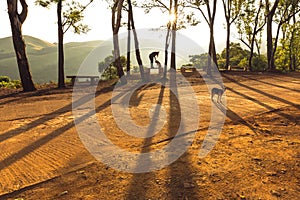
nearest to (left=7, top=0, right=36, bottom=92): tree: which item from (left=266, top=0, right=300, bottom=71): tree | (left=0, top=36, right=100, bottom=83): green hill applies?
(left=266, top=0, right=300, bottom=71): tree

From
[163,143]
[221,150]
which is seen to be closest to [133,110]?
[163,143]

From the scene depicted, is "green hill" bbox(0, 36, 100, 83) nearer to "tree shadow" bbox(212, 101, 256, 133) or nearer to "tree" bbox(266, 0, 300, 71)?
"tree" bbox(266, 0, 300, 71)

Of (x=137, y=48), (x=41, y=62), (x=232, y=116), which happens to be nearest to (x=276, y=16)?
(x=137, y=48)

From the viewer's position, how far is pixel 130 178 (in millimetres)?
4059

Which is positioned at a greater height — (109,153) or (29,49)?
(29,49)

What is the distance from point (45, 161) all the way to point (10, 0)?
1248cm

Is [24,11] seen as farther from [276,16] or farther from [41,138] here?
[276,16]

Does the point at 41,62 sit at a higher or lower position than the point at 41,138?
higher

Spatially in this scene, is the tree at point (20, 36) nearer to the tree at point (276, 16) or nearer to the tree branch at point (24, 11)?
the tree branch at point (24, 11)

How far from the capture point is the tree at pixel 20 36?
13752mm

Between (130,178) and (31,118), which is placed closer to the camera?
(130,178)

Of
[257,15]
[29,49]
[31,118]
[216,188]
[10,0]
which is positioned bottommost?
[216,188]

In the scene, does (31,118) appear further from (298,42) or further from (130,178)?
(298,42)

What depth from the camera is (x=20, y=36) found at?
1417cm
